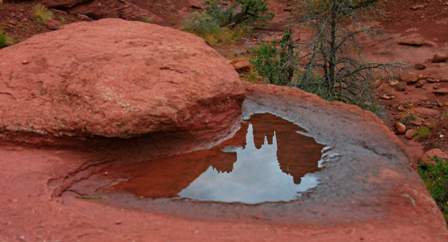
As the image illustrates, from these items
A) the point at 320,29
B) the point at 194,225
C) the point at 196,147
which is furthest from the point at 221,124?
the point at 320,29

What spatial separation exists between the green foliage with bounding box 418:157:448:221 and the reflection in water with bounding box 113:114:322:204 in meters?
2.54

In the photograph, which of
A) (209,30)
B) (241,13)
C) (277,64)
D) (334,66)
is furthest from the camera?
(241,13)

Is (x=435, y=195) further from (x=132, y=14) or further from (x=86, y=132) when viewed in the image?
(x=132, y=14)

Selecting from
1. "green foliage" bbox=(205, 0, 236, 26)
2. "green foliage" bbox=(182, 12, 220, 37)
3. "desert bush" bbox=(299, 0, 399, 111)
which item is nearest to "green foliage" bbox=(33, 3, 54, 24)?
"green foliage" bbox=(182, 12, 220, 37)

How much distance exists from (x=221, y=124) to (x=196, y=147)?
393mm

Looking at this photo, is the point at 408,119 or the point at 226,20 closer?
the point at 408,119

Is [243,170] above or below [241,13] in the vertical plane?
below

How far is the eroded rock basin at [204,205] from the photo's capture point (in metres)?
3.34

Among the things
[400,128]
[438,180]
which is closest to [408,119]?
[400,128]

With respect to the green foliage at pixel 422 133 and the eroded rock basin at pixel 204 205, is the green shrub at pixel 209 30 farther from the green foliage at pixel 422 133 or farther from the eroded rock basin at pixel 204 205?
the eroded rock basin at pixel 204 205

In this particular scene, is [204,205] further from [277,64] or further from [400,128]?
[400,128]

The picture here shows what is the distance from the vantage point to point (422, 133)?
30.4 feet

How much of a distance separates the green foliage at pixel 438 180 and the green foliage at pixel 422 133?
161 cm

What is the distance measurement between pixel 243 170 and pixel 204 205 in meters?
0.68
